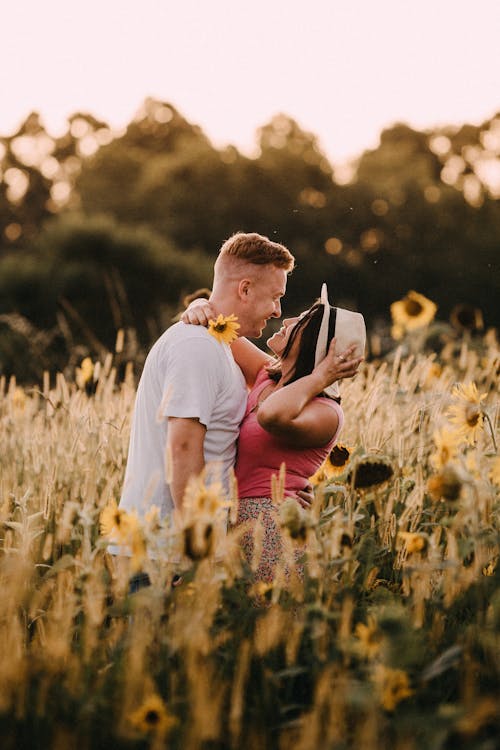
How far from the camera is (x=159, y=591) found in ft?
6.77

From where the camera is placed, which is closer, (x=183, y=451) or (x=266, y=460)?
(x=183, y=451)

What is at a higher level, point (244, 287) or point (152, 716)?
point (244, 287)

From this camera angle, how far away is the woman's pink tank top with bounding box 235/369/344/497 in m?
2.88

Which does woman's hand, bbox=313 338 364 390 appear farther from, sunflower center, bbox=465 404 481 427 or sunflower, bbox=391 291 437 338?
→ sunflower, bbox=391 291 437 338

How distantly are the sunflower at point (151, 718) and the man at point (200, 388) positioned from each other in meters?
0.82

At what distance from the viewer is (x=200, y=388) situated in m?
2.74

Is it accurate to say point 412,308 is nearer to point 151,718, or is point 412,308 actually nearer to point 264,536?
point 264,536

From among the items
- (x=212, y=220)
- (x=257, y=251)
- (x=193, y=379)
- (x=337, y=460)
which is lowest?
(x=337, y=460)

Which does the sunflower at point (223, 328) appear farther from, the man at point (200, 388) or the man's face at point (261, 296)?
the man's face at point (261, 296)

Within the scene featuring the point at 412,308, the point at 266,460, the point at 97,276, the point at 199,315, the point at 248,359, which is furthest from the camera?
the point at 97,276

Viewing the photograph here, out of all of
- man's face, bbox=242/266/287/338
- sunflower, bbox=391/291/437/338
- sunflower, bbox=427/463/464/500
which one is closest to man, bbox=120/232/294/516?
man's face, bbox=242/266/287/338

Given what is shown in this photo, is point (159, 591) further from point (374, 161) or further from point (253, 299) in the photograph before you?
point (374, 161)

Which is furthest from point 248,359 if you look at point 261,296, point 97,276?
point 97,276

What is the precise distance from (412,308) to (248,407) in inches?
103
